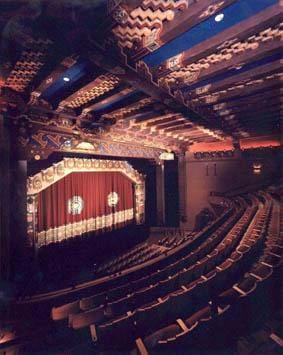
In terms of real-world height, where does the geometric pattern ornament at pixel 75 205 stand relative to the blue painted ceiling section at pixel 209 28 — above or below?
below

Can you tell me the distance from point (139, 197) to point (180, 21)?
8.98m

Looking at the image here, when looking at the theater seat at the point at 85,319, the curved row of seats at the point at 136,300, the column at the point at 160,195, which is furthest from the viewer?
the column at the point at 160,195

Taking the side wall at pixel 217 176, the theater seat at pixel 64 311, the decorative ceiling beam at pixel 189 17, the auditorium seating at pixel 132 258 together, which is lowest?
the auditorium seating at pixel 132 258

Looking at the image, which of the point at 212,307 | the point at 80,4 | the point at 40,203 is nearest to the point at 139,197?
the point at 40,203

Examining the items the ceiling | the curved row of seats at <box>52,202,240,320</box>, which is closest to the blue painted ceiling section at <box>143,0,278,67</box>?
the ceiling

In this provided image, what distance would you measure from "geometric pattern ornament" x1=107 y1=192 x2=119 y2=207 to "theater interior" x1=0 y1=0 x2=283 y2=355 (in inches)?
22.7

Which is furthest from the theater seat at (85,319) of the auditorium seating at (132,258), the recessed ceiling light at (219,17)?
the auditorium seating at (132,258)

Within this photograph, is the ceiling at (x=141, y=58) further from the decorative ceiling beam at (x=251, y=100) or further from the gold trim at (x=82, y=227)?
the gold trim at (x=82, y=227)

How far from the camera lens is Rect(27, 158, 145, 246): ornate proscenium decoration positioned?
632cm

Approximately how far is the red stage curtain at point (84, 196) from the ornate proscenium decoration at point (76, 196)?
22cm

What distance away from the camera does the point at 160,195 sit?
1059 cm

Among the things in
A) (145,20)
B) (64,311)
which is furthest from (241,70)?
(64,311)

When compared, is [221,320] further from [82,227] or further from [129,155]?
[82,227]

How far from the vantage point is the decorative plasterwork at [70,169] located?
6.44 m
